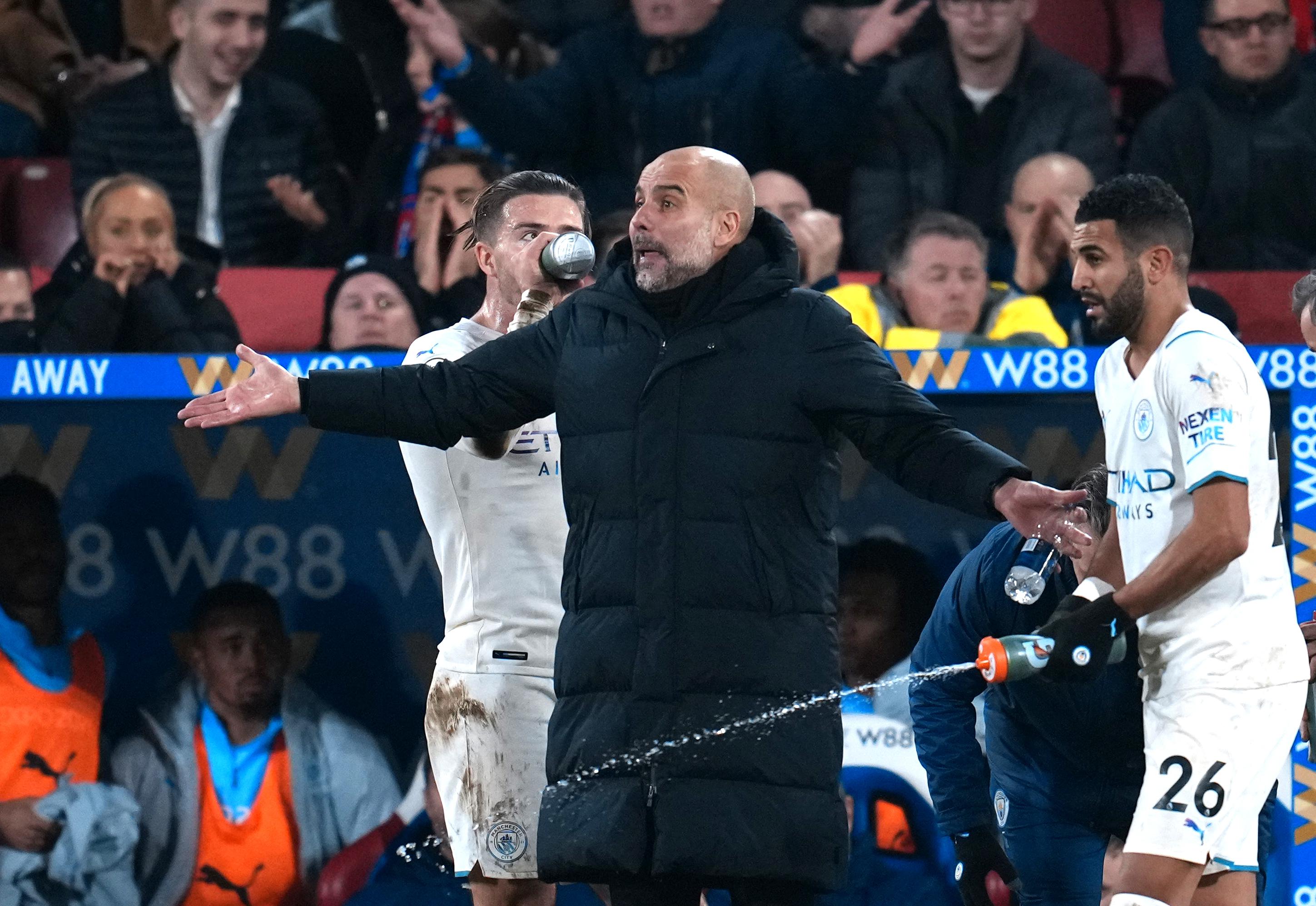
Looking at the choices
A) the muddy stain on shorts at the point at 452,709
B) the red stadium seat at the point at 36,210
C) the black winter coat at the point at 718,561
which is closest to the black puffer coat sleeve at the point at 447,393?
the black winter coat at the point at 718,561

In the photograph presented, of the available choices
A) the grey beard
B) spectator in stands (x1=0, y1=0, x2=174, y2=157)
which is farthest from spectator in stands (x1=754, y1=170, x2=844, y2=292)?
the grey beard

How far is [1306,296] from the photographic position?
13.3 ft

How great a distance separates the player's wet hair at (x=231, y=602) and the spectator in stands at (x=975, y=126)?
288 centimetres

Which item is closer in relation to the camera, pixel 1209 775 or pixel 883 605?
pixel 1209 775

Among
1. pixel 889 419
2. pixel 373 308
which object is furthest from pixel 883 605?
pixel 373 308

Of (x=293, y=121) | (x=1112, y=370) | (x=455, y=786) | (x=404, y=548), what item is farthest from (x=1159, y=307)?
(x=293, y=121)

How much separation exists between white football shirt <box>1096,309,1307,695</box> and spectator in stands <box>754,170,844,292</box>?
3.08 m

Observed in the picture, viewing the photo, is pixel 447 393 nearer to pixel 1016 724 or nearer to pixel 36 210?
pixel 1016 724

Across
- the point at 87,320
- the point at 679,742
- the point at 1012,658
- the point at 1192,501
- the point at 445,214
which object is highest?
the point at 445,214

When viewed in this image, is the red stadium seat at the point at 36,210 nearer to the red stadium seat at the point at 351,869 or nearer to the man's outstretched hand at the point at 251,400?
the red stadium seat at the point at 351,869

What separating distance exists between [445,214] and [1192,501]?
402 centimetres

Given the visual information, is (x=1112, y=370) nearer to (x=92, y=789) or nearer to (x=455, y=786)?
(x=455, y=786)

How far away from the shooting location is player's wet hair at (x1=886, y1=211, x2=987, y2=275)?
6156 millimetres

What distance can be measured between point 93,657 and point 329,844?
83 cm
